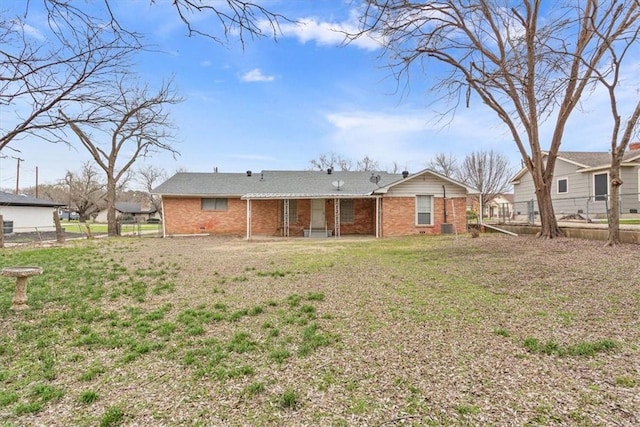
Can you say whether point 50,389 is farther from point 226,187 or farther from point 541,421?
point 226,187

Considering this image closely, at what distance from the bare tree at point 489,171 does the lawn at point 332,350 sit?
27.3m

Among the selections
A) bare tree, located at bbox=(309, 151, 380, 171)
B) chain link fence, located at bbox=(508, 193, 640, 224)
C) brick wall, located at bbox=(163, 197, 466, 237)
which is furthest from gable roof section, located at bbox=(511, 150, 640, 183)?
bare tree, located at bbox=(309, 151, 380, 171)

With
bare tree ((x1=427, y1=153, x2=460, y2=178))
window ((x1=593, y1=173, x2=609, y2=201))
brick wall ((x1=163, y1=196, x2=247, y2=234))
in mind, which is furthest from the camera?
bare tree ((x1=427, y1=153, x2=460, y2=178))

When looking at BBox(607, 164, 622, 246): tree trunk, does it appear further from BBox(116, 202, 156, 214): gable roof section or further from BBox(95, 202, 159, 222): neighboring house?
BBox(116, 202, 156, 214): gable roof section

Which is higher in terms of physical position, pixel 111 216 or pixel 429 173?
pixel 429 173

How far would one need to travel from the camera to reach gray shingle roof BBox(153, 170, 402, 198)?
61.5 feet

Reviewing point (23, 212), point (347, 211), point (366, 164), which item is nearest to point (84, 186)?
point (23, 212)

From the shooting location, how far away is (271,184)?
67.7 ft

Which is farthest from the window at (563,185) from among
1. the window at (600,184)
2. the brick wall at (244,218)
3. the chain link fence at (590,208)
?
the brick wall at (244,218)

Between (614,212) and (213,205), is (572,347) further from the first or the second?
(213,205)

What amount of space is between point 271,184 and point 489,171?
22.5 m

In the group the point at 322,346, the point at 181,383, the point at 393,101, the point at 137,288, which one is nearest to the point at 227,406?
the point at 181,383

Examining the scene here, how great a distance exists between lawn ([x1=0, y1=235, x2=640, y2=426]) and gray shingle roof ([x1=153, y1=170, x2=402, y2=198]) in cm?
1123

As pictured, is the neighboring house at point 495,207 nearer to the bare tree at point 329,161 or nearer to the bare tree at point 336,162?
the bare tree at point 336,162
